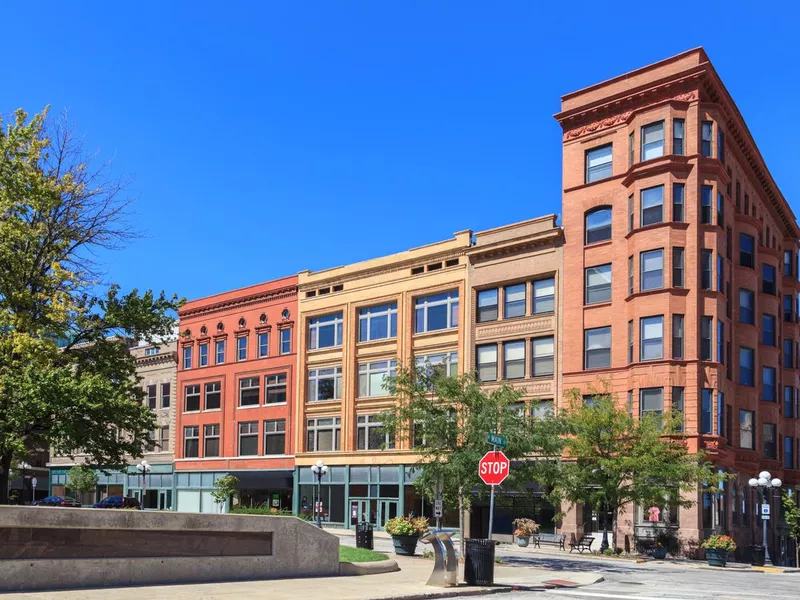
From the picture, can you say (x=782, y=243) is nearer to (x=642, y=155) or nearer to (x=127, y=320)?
(x=642, y=155)

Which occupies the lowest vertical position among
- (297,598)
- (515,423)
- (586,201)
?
(297,598)

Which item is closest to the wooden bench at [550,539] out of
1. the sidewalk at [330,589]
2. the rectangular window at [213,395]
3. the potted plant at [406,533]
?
the potted plant at [406,533]

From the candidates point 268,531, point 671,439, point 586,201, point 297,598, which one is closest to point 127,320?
point 268,531

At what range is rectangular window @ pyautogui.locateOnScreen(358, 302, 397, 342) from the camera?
190 feet

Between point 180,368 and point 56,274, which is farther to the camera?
point 180,368

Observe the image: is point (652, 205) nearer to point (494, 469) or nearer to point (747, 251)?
point (747, 251)

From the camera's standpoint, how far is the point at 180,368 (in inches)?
2854

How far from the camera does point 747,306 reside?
5053cm

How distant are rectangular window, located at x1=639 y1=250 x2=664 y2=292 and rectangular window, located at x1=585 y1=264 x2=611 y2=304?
247 centimetres

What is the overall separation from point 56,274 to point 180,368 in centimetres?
4872

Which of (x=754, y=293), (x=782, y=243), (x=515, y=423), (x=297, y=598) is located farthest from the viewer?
(x=782, y=243)

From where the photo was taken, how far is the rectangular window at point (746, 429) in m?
48.2

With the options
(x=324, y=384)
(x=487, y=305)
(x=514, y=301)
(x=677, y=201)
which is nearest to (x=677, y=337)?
(x=677, y=201)

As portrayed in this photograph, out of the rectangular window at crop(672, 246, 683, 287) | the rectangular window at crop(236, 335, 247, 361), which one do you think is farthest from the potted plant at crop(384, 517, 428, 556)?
the rectangular window at crop(236, 335, 247, 361)
